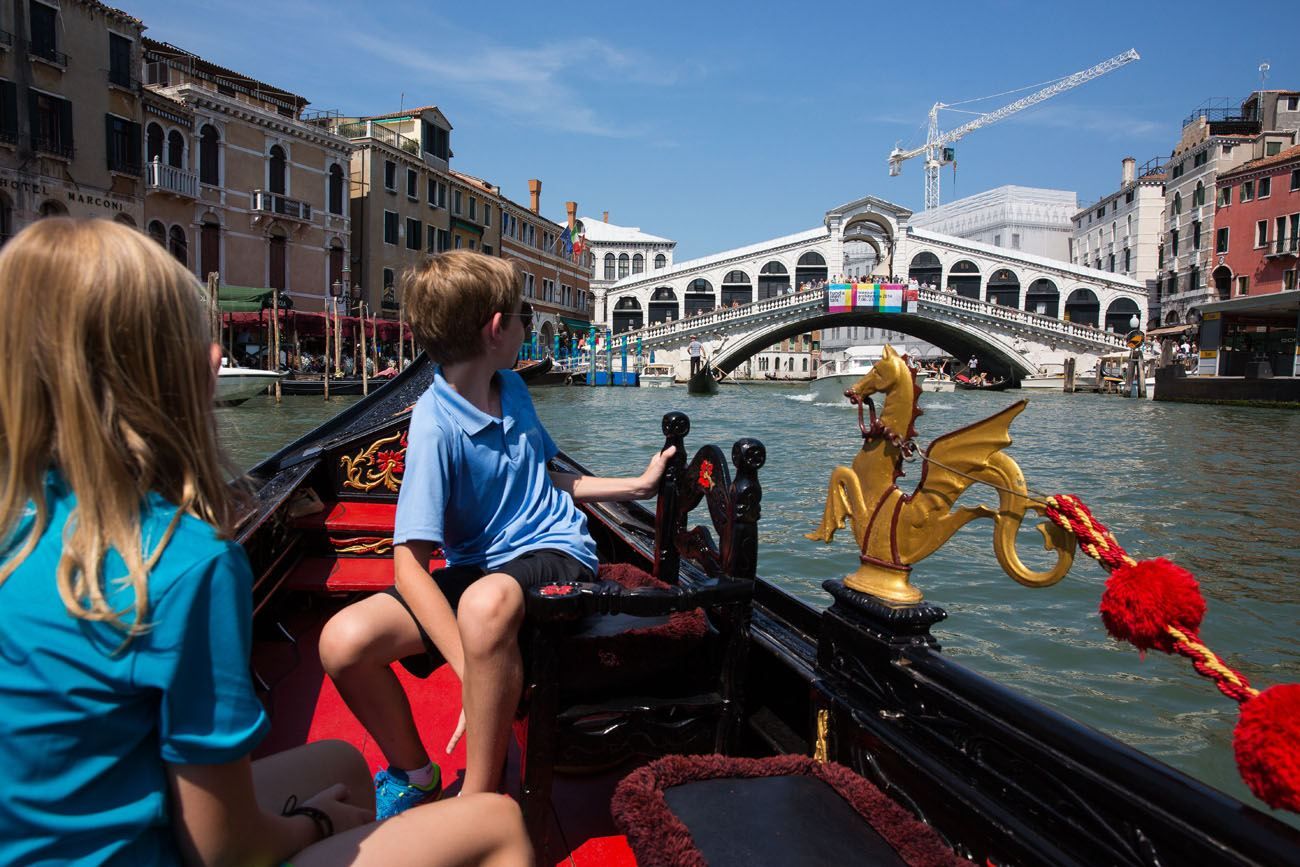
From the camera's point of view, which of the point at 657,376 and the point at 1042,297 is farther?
the point at 1042,297

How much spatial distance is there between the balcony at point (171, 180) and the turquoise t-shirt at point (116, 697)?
1490 cm

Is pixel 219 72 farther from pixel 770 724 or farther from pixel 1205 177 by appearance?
pixel 1205 177

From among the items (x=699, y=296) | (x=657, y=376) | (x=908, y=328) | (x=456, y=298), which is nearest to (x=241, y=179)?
(x=657, y=376)

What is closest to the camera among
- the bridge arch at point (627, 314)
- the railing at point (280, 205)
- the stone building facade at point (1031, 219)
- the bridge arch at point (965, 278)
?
the railing at point (280, 205)

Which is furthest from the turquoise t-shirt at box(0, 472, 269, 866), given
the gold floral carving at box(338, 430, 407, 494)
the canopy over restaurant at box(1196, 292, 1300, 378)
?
the canopy over restaurant at box(1196, 292, 1300, 378)

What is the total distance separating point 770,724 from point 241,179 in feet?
54.4

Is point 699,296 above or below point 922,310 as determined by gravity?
above

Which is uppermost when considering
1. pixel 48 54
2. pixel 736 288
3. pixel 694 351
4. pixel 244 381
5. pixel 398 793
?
pixel 736 288

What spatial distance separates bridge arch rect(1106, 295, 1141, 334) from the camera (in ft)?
103

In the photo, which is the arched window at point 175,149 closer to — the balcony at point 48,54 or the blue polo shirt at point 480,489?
the balcony at point 48,54

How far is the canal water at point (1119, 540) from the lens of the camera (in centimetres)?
252

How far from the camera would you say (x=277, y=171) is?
16297 millimetres

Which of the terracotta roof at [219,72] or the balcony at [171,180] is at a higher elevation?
the terracotta roof at [219,72]

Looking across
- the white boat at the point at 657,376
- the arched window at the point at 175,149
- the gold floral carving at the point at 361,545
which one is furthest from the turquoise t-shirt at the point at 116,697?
the white boat at the point at 657,376
